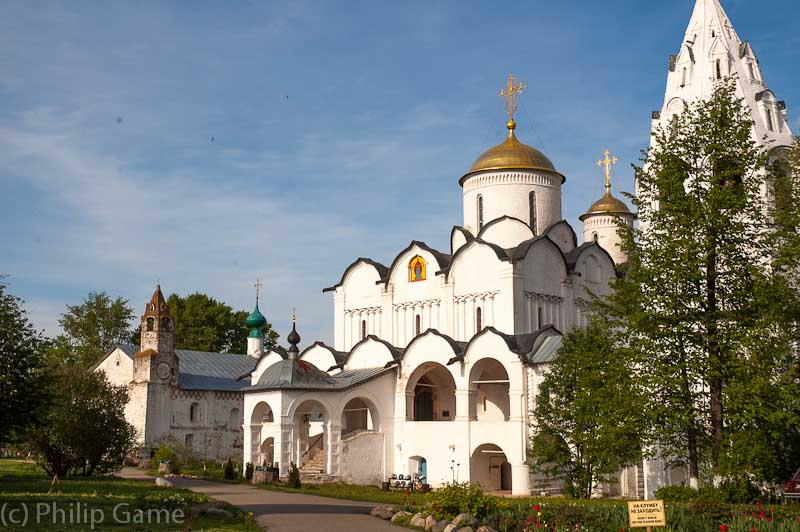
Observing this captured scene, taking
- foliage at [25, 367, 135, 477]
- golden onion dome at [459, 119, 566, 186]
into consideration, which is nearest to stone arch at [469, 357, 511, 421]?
golden onion dome at [459, 119, 566, 186]

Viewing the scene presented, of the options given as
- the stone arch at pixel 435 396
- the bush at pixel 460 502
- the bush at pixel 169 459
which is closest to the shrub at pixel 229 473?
the bush at pixel 169 459

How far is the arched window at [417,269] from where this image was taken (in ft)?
110

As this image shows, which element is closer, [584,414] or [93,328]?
[584,414]

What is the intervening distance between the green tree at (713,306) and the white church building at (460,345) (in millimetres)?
7276

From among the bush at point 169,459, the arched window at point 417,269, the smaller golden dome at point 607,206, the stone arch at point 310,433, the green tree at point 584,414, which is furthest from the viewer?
the smaller golden dome at point 607,206

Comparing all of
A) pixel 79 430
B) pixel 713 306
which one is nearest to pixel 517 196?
pixel 713 306

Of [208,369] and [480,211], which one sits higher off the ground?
[480,211]

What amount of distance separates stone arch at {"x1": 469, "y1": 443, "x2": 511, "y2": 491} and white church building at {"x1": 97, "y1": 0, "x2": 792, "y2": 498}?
0.06 metres

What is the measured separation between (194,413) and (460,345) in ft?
53.1

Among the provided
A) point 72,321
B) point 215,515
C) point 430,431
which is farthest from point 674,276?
point 72,321

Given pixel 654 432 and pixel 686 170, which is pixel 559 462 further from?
pixel 686 170

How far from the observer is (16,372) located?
798 inches

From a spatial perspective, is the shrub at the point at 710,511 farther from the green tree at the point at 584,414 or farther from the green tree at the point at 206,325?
the green tree at the point at 206,325

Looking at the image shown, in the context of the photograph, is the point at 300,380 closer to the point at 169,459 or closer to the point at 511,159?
Answer: the point at 169,459
